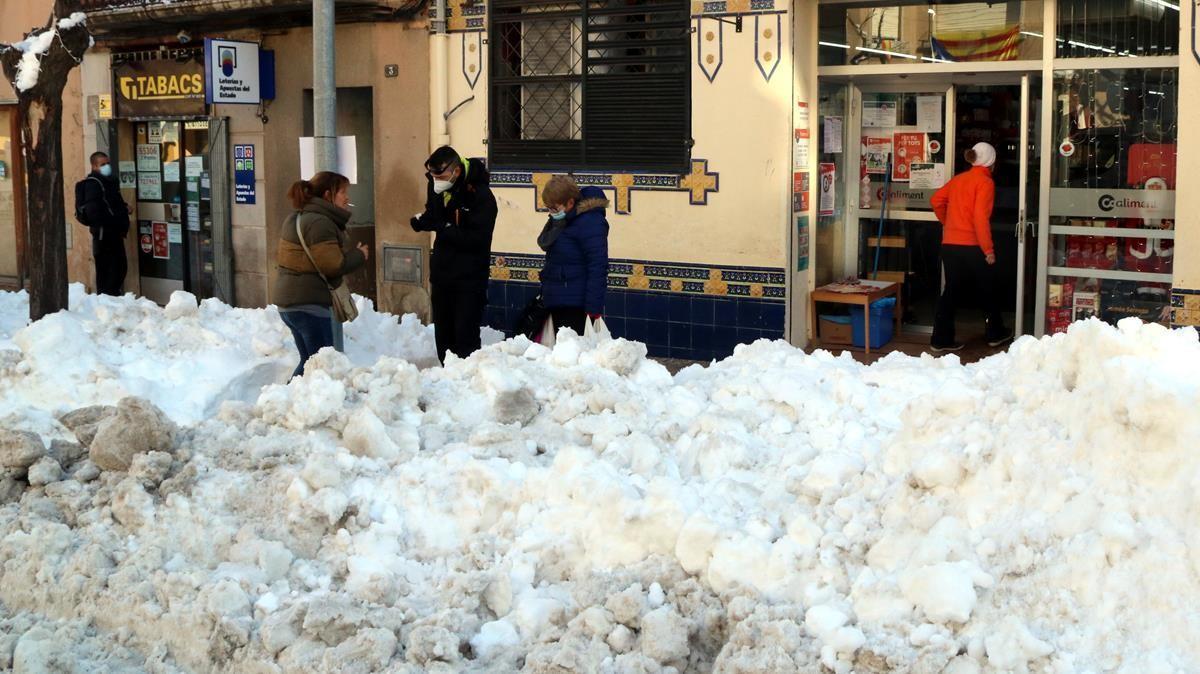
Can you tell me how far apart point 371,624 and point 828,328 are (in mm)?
7785

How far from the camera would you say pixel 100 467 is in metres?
6.41

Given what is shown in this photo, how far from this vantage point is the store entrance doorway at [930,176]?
11.5 metres

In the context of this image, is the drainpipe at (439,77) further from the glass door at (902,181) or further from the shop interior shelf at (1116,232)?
the shop interior shelf at (1116,232)

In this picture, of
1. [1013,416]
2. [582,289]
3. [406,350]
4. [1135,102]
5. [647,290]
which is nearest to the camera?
[1013,416]

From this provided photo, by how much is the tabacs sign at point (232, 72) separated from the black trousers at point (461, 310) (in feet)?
16.6

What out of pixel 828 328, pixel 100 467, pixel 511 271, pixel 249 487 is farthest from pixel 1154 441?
pixel 511 271

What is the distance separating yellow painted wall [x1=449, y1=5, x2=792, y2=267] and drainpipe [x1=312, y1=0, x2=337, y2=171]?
2.54 meters

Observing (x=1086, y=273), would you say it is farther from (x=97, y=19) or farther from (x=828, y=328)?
(x=97, y=19)

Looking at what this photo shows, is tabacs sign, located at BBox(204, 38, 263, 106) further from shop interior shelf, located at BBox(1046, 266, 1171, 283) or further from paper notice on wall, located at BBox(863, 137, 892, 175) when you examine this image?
shop interior shelf, located at BBox(1046, 266, 1171, 283)

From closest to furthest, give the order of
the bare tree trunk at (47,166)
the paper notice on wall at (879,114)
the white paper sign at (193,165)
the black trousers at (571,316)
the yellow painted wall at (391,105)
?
1. the black trousers at (571,316)
2. the bare tree trunk at (47,166)
3. the paper notice on wall at (879,114)
4. the yellow painted wall at (391,105)
5. the white paper sign at (193,165)

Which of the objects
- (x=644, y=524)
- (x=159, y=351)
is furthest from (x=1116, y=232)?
(x=159, y=351)

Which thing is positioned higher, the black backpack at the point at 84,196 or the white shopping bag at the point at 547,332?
the black backpack at the point at 84,196

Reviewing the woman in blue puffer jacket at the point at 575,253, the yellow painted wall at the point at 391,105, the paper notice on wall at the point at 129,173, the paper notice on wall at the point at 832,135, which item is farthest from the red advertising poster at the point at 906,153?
the paper notice on wall at the point at 129,173

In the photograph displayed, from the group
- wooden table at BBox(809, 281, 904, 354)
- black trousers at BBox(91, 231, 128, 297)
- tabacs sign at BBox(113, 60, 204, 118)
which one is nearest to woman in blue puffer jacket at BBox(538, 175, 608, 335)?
wooden table at BBox(809, 281, 904, 354)
